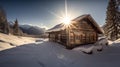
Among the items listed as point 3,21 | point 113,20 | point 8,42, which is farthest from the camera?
point 3,21

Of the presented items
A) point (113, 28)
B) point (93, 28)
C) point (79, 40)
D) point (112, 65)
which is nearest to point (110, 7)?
point (113, 28)

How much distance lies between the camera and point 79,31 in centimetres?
2409

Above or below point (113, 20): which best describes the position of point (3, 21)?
above

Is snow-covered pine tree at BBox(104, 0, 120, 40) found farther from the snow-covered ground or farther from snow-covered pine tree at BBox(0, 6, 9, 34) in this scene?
snow-covered pine tree at BBox(0, 6, 9, 34)

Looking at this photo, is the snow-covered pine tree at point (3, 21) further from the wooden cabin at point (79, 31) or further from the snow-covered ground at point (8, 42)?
the wooden cabin at point (79, 31)

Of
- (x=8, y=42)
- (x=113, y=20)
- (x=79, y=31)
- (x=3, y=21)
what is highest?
(x=3, y=21)

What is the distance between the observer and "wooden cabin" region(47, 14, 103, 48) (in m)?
22.7

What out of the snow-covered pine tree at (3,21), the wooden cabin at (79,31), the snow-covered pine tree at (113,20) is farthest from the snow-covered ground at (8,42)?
the snow-covered pine tree at (113,20)

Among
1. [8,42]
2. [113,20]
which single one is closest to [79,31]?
[8,42]

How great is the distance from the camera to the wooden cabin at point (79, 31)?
892 inches

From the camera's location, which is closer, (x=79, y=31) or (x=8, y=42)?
(x=79, y=31)

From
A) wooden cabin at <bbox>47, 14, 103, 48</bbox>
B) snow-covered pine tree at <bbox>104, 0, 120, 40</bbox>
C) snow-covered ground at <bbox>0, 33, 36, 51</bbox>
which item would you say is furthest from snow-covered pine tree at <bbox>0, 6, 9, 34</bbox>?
snow-covered pine tree at <bbox>104, 0, 120, 40</bbox>

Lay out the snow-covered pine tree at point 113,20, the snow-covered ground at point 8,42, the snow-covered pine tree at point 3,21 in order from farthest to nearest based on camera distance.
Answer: the snow-covered pine tree at point 3,21
the snow-covered pine tree at point 113,20
the snow-covered ground at point 8,42

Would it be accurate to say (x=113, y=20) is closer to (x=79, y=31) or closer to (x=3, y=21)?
(x=79, y=31)
